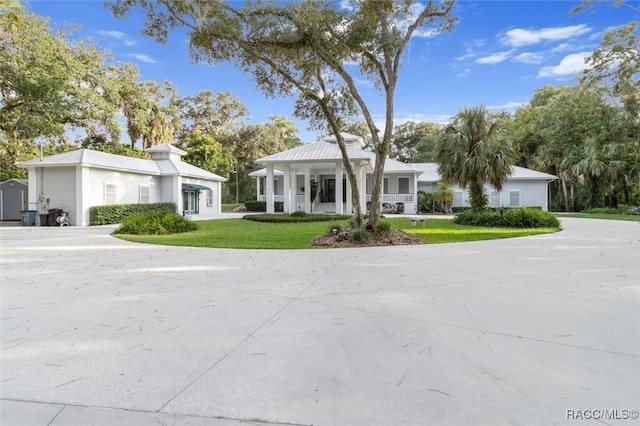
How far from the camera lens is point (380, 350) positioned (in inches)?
121

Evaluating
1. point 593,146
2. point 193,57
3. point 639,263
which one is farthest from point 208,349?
point 593,146

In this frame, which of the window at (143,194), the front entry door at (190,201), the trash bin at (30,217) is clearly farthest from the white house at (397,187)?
the trash bin at (30,217)

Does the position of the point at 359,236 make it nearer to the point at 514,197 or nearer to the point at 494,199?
the point at 494,199

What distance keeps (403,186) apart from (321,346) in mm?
27133

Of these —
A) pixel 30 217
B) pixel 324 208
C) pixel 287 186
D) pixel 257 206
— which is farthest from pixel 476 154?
pixel 30 217

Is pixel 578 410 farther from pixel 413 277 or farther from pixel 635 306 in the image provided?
pixel 413 277

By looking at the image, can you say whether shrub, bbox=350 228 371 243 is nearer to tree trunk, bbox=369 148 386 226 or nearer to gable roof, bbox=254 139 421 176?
tree trunk, bbox=369 148 386 226

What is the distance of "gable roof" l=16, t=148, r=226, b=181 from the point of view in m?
17.6

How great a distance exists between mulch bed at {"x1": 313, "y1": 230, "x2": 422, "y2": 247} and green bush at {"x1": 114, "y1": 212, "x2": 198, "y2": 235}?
6.31m

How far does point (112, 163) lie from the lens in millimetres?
19516

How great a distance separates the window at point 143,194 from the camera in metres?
22.0

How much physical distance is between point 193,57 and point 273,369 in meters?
11.1

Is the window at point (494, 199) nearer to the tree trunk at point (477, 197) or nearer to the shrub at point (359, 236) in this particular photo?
the tree trunk at point (477, 197)

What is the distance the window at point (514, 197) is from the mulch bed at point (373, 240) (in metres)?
21.9
